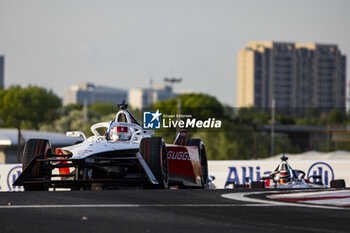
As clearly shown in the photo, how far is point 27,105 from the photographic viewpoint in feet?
413

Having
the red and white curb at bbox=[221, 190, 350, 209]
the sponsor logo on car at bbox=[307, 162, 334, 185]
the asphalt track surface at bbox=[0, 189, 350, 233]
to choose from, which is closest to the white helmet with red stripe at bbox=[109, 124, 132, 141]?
the red and white curb at bbox=[221, 190, 350, 209]

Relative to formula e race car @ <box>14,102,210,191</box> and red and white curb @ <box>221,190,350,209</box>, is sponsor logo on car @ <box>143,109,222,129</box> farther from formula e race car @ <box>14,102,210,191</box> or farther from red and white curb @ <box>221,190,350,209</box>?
red and white curb @ <box>221,190,350,209</box>

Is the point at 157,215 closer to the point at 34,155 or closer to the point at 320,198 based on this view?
the point at 320,198

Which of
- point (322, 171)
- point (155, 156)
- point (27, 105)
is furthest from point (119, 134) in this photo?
point (27, 105)

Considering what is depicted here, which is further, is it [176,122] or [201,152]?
[176,122]

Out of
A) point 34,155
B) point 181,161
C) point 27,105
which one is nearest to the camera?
point 34,155

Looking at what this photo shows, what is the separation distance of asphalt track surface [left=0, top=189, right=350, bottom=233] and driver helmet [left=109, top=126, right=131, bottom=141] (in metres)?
5.33

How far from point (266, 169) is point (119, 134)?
33.5 ft

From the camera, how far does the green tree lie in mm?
123188

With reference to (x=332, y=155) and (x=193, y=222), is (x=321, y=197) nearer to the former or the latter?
(x=193, y=222)

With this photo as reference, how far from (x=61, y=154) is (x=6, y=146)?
2768 cm

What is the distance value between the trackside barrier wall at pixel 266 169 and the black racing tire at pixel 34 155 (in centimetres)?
1072

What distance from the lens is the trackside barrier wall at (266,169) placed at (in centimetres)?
2269

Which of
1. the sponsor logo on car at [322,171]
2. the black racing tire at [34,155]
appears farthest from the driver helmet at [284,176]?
the black racing tire at [34,155]
